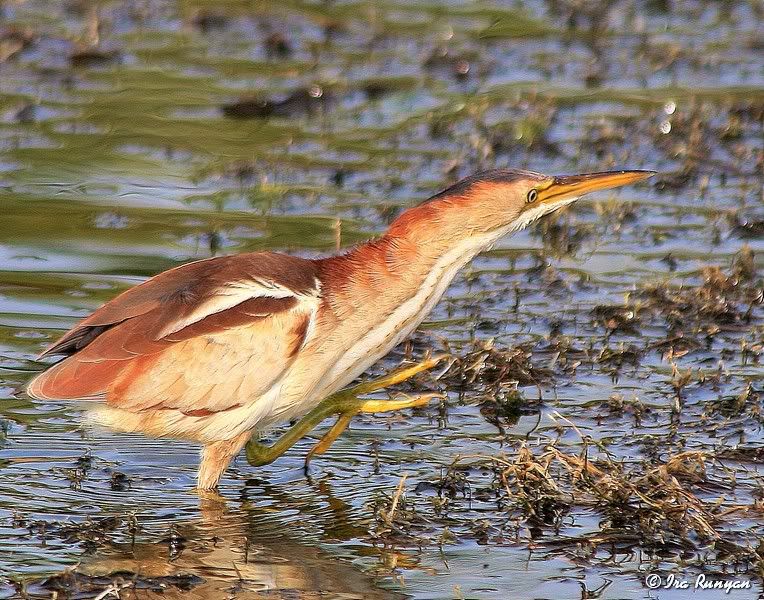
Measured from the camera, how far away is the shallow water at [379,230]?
4.94 metres

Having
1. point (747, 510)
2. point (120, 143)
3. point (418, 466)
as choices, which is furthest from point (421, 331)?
point (120, 143)

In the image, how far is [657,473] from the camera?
505 cm

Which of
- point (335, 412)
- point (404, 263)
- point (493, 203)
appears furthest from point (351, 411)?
point (493, 203)

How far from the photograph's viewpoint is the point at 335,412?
5719 mm

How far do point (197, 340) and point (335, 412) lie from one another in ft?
2.24

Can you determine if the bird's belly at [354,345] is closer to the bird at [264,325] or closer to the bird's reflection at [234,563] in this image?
the bird at [264,325]

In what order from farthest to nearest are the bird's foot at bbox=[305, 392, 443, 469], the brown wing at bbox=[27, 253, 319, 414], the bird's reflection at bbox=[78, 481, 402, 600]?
the bird's foot at bbox=[305, 392, 443, 469] < the brown wing at bbox=[27, 253, 319, 414] < the bird's reflection at bbox=[78, 481, 402, 600]

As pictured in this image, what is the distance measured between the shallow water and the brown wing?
15.4 inches

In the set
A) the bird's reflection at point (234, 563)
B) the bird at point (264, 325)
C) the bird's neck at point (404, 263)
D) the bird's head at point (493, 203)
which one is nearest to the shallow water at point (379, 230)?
the bird's reflection at point (234, 563)

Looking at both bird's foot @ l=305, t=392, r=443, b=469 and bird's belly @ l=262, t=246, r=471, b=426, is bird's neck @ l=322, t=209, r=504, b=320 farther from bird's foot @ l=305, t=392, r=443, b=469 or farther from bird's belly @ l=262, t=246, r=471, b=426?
bird's foot @ l=305, t=392, r=443, b=469

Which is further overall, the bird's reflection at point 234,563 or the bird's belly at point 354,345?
the bird's belly at point 354,345

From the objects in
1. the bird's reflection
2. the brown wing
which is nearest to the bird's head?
the brown wing

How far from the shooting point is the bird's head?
5.31 meters

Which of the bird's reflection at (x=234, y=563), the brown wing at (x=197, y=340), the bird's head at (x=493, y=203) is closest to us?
the bird's reflection at (x=234, y=563)
